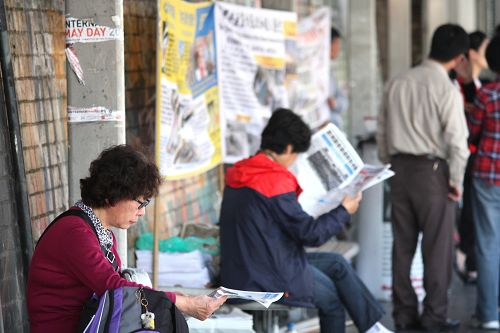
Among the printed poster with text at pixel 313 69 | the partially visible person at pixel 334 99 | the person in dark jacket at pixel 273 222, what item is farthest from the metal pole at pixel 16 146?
the partially visible person at pixel 334 99

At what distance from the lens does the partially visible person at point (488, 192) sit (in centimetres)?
753

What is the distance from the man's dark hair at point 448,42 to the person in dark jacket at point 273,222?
181 cm

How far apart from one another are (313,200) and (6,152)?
203 cm

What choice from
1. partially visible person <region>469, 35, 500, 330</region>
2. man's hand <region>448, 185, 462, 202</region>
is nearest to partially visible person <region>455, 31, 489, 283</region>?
partially visible person <region>469, 35, 500, 330</region>

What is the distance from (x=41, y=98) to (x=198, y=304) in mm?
1775

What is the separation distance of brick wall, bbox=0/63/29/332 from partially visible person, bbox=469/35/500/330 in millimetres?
3688

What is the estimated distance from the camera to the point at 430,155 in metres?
7.39

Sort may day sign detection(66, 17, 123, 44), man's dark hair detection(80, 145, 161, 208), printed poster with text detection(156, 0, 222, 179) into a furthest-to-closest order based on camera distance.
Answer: printed poster with text detection(156, 0, 222, 179), may day sign detection(66, 17, 123, 44), man's dark hair detection(80, 145, 161, 208)

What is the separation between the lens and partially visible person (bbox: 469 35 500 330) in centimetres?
753

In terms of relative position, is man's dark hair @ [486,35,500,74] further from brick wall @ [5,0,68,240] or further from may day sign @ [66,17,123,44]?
may day sign @ [66,17,123,44]

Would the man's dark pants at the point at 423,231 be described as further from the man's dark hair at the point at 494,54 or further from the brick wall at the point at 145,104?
the brick wall at the point at 145,104

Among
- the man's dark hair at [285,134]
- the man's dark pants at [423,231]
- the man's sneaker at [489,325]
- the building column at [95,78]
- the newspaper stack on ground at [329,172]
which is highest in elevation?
the building column at [95,78]

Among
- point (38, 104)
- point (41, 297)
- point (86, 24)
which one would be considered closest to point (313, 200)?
point (38, 104)

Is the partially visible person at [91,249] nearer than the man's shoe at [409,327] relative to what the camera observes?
Yes
